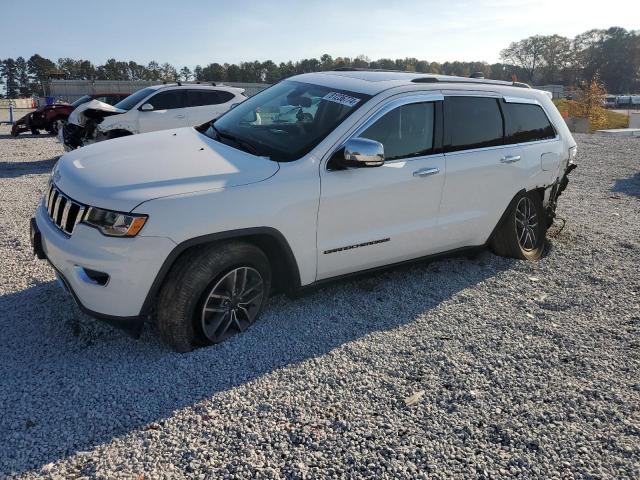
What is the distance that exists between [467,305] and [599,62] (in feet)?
415

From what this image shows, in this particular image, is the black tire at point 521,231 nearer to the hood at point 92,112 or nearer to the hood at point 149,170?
the hood at point 149,170

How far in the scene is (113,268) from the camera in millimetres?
2949

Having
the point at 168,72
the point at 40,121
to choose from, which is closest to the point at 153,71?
the point at 168,72

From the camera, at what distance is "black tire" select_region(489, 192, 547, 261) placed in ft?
16.5

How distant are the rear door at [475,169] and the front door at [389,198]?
5.9 inches

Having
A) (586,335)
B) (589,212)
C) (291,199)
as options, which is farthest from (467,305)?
(589,212)

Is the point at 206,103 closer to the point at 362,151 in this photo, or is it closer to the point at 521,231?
the point at 521,231

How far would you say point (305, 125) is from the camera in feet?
12.8

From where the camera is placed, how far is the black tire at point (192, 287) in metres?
3.16

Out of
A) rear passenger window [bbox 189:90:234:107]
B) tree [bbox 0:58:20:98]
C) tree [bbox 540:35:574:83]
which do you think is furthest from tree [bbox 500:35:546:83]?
rear passenger window [bbox 189:90:234:107]

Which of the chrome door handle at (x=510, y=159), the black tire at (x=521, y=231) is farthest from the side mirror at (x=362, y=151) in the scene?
the black tire at (x=521, y=231)

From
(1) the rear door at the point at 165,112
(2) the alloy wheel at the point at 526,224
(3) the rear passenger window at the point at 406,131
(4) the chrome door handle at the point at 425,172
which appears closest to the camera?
(3) the rear passenger window at the point at 406,131

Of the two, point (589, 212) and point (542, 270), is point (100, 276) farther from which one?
point (589, 212)

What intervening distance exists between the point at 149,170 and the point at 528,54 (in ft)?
406
